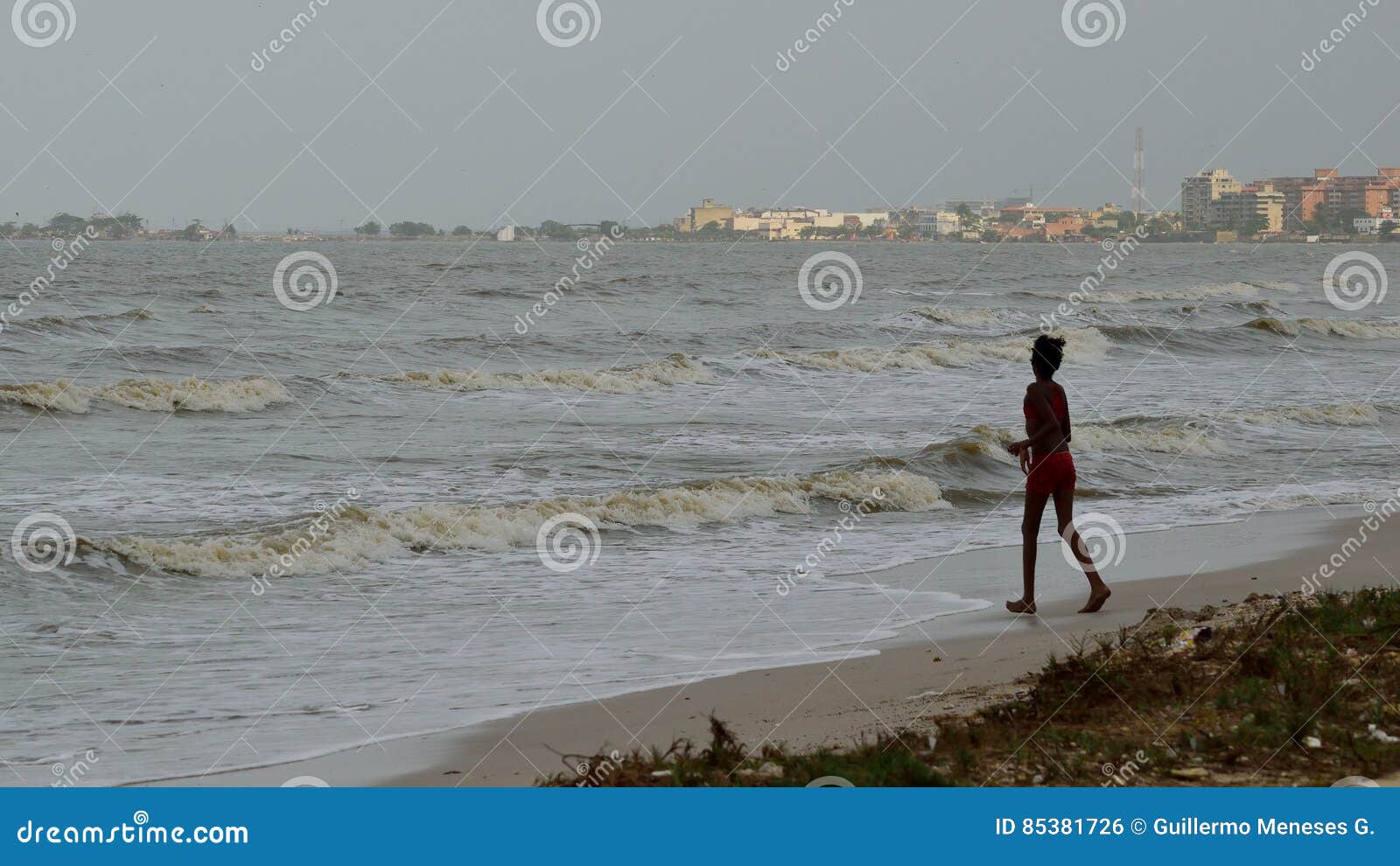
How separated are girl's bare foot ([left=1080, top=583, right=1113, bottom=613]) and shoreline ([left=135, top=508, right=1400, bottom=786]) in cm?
8

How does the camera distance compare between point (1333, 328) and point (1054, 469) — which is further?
point (1333, 328)

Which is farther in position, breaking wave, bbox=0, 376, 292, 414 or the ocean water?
breaking wave, bbox=0, 376, 292, 414

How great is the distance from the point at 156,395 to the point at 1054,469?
17.4m

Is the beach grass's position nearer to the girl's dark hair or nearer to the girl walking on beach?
the girl walking on beach

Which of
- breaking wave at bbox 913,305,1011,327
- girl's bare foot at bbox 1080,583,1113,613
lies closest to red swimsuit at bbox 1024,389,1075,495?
girl's bare foot at bbox 1080,583,1113,613

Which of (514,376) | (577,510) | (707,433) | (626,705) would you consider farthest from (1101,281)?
(626,705)

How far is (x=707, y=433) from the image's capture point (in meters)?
19.5

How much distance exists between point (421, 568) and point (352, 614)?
5.74 feet

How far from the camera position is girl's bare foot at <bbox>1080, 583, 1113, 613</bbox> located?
866 cm

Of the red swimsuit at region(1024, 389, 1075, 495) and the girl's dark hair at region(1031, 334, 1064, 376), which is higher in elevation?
the girl's dark hair at region(1031, 334, 1064, 376)

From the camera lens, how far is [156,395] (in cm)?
2234

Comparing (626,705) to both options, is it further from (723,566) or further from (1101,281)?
(1101,281)

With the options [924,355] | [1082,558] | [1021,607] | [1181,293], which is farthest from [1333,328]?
[1021,607]

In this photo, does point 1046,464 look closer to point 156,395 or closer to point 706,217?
point 156,395
